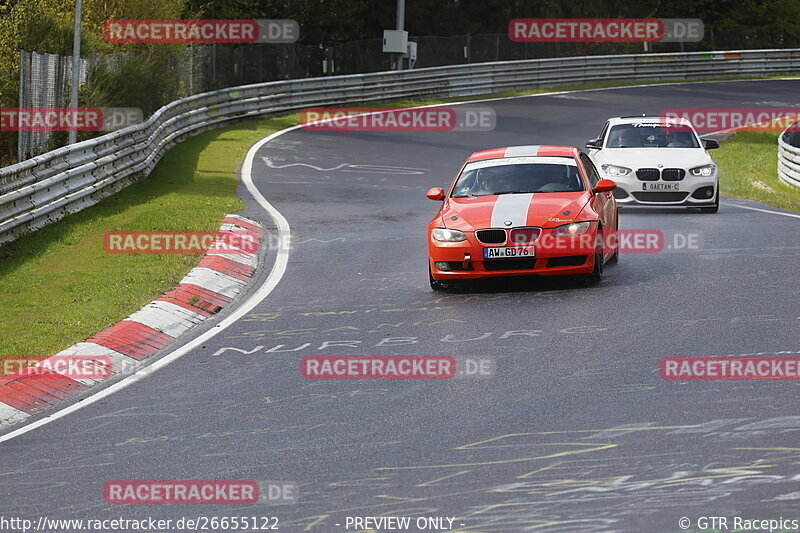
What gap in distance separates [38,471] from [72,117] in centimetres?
1427

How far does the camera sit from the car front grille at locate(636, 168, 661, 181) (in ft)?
65.0

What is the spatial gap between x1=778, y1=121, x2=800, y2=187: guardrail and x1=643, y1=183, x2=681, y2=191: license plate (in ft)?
25.6

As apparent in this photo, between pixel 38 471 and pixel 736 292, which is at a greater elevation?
pixel 736 292

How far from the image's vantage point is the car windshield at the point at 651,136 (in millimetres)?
20922

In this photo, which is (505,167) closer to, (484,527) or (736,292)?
(736,292)

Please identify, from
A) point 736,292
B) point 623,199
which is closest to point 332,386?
point 736,292

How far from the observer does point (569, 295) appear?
41.2 feet

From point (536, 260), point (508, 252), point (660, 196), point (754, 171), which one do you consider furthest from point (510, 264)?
point (754, 171)

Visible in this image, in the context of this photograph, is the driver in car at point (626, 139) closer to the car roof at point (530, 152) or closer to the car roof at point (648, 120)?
the car roof at point (648, 120)

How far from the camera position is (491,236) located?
12.9 m

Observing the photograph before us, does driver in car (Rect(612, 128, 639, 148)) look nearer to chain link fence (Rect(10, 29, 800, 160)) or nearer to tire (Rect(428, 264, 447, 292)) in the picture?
tire (Rect(428, 264, 447, 292))

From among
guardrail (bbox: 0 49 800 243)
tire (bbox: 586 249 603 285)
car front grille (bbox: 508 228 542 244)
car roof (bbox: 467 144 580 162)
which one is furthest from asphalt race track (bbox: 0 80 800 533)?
guardrail (bbox: 0 49 800 243)

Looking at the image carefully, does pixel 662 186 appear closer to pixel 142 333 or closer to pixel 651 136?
pixel 651 136

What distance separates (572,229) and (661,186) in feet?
24.2
